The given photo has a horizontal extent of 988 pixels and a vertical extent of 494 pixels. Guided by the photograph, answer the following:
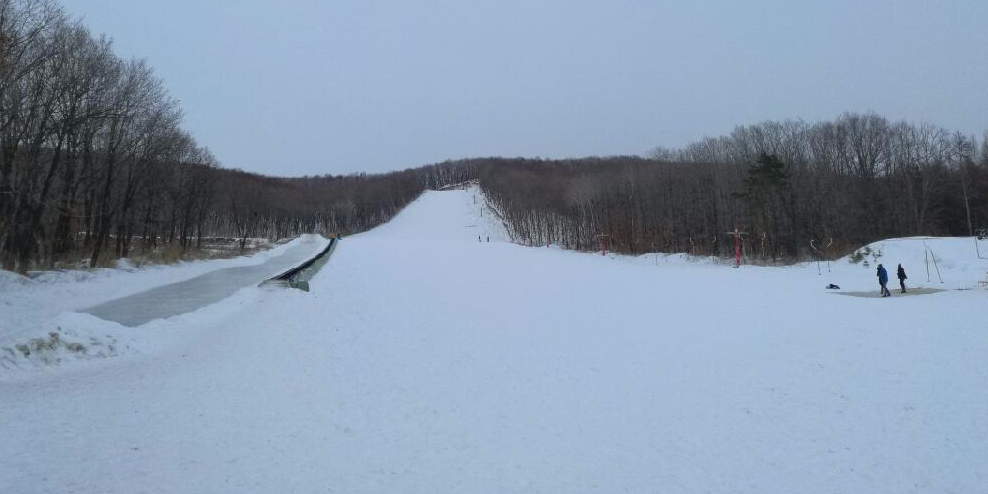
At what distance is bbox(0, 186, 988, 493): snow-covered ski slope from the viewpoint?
5.50m

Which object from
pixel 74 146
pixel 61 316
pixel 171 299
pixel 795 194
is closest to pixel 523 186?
pixel 795 194

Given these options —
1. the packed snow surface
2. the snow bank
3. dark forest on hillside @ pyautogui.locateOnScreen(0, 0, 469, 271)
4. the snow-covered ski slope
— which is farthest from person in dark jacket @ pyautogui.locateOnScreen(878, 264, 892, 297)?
dark forest on hillside @ pyautogui.locateOnScreen(0, 0, 469, 271)

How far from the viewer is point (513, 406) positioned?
7.91 metres

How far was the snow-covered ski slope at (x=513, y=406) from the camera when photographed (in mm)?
5504

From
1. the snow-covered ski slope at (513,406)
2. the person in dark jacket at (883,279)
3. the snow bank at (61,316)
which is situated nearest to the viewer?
the snow-covered ski slope at (513,406)

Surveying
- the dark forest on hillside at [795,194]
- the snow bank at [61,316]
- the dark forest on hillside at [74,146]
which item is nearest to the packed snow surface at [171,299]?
the snow bank at [61,316]

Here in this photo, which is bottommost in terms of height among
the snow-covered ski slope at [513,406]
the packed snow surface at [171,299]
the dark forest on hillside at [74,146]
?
the snow-covered ski slope at [513,406]

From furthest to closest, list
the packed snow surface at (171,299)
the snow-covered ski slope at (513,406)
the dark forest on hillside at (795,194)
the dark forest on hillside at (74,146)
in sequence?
the dark forest on hillside at (795,194), the dark forest on hillside at (74,146), the packed snow surface at (171,299), the snow-covered ski slope at (513,406)

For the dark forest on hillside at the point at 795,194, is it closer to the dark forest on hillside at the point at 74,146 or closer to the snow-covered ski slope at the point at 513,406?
the snow-covered ski slope at the point at 513,406

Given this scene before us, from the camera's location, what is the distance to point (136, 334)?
32.6 ft

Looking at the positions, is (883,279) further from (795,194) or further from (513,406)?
(795,194)

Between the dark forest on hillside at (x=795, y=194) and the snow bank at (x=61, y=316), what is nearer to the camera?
the snow bank at (x=61, y=316)

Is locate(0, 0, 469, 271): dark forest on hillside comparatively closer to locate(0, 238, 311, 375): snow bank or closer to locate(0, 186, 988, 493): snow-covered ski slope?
locate(0, 238, 311, 375): snow bank

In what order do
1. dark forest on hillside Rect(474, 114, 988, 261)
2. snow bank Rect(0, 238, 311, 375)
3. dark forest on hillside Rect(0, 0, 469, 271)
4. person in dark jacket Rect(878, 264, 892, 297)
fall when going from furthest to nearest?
1. dark forest on hillside Rect(474, 114, 988, 261)
2. person in dark jacket Rect(878, 264, 892, 297)
3. dark forest on hillside Rect(0, 0, 469, 271)
4. snow bank Rect(0, 238, 311, 375)
